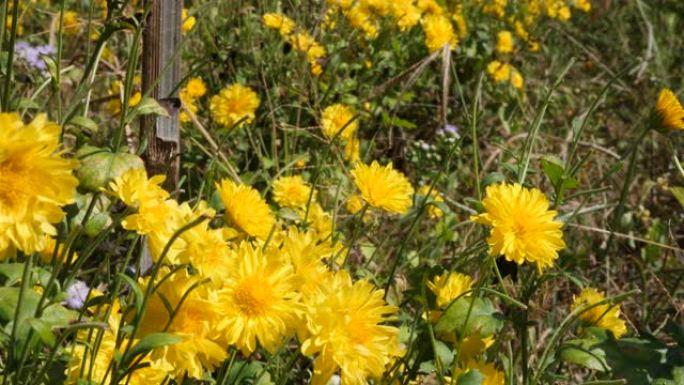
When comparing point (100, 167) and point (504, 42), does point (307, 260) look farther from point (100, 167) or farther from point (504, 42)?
point (504, 42)

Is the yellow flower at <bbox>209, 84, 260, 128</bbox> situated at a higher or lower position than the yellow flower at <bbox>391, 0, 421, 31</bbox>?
lower

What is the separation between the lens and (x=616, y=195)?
2926 millimetres

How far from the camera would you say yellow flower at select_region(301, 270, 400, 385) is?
0.84 meters

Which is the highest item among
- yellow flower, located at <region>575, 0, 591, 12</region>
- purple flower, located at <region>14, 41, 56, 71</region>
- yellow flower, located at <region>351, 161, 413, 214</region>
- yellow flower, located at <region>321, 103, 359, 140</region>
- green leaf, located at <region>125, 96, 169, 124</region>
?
yellow flower, located at <region>575, 0, 591, 12</region>

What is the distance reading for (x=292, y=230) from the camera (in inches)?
38.3

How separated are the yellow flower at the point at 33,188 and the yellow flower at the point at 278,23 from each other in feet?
5.34

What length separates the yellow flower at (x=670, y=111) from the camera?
4.06 feet

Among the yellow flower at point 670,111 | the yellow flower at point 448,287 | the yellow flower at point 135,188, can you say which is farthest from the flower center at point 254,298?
the yellow flower at point 670,111

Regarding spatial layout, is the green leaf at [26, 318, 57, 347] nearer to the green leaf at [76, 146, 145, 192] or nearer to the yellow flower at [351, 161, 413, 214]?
the green leaf at [76, 146, 145, 192]

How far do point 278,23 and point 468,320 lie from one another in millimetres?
1412

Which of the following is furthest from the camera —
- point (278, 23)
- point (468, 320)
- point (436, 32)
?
point (436, 32)

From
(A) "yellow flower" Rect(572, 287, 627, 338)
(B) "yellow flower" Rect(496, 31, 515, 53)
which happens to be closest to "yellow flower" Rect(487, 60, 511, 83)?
(B) "yellow flower" Rect(496, 31, 515, 53)

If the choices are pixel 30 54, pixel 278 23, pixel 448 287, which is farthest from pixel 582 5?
pixel 448 287

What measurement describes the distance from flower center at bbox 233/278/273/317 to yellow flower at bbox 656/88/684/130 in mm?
706
